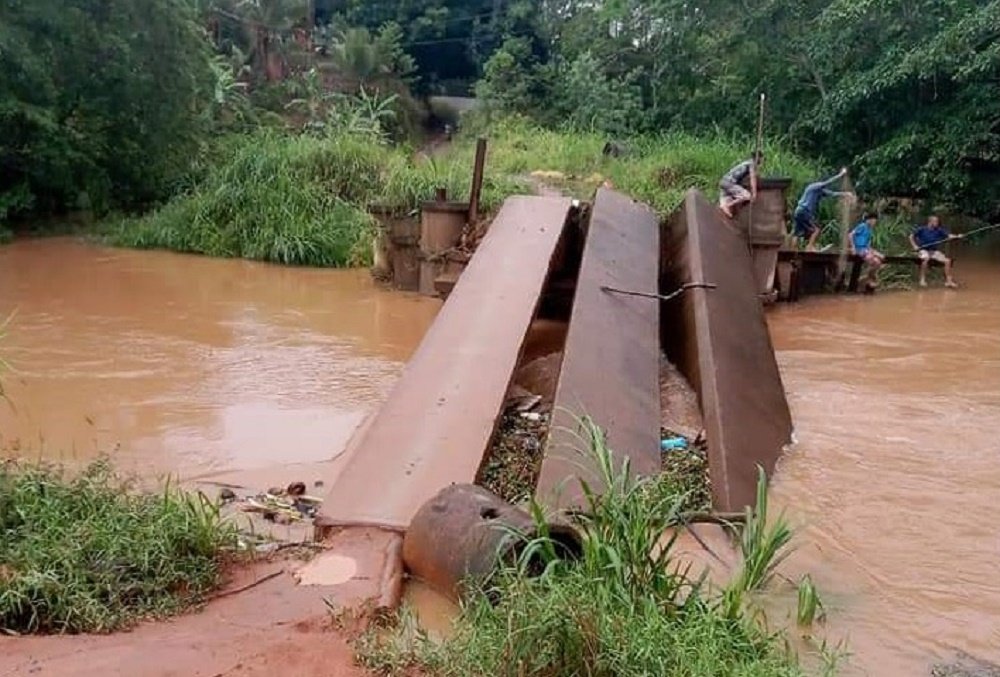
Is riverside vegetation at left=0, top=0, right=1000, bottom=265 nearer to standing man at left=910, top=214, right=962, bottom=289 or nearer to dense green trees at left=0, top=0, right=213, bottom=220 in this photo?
dense green trees at left=0, top=0, right=213, bottom=220

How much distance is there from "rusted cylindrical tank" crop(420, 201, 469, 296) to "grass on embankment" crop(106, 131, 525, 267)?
2.24 meters

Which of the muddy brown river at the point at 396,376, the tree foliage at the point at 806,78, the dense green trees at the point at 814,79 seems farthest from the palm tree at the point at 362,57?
the muddy brown river at the point at 396,376

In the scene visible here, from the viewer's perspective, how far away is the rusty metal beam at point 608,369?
530 centimetres

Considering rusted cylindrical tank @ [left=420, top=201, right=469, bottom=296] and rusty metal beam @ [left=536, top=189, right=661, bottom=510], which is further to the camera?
rusted cylindrical tank @ [left=420, top=201, right=469, bottom=296]

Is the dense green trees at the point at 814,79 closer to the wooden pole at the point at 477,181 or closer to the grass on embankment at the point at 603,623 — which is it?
the wooden pole at the point at 477,181

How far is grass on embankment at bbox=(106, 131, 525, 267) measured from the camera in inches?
569

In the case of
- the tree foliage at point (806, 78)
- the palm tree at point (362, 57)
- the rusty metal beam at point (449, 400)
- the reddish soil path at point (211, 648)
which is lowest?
the reddish soil path at point (211, 648)

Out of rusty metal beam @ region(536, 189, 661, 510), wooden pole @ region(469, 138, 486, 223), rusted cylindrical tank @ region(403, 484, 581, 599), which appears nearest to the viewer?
rusted cylindrical tank @ region(403, 484, 581, 599)

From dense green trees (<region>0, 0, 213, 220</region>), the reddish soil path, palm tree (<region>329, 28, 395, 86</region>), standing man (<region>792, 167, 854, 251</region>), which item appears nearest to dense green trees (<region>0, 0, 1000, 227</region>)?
dense green trees (<region>0, 0, 213, 220</region>)

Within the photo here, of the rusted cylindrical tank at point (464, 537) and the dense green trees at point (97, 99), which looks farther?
the dense green trees at point (97, 99)

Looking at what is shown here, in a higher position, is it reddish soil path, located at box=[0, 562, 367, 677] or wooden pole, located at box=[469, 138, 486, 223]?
wooden pole, located at box=[469, 138, 486, 223]

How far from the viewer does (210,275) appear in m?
13.8

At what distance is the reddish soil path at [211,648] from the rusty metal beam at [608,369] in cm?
133

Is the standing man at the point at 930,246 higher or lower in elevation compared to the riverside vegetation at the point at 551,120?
lower
